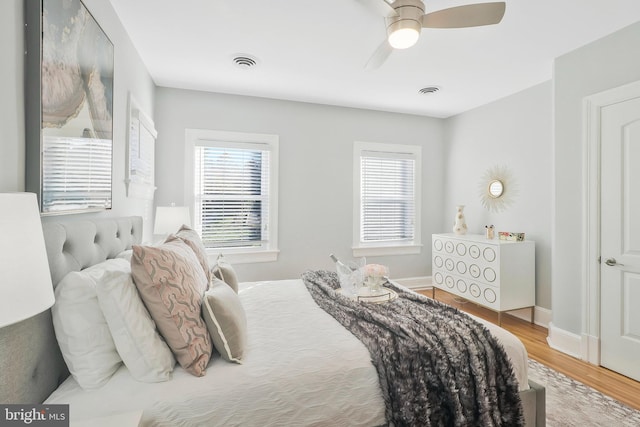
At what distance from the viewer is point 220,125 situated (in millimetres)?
3688

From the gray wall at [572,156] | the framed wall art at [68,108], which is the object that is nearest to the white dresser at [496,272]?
the gray wall at [572,156]

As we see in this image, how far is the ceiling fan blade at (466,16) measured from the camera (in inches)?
66.7

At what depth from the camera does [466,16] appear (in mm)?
1783

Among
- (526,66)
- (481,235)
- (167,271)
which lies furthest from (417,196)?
(167,271)

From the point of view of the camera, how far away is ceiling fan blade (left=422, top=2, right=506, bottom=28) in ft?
5.56

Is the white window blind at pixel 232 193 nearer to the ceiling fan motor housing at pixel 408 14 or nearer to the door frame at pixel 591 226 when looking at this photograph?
the ceiling fan motor housing at pixel 408 14

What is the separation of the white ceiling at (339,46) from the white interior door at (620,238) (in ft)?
2.44

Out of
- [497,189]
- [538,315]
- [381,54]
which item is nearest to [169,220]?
[381,54]

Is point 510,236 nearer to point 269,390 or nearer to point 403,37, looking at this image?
point 403,37

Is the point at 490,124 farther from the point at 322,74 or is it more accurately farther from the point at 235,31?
the point at 235,31

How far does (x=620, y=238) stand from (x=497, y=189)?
61.5 inches

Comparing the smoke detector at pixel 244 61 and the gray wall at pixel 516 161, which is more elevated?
the smoke detector at pixel 244 61

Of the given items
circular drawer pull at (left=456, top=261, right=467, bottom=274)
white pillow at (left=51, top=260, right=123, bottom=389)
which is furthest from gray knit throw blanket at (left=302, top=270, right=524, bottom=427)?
circular drawer pull at (left=456, top=261, right=467, bottom=274)

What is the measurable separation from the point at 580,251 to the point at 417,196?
7.19 feet
